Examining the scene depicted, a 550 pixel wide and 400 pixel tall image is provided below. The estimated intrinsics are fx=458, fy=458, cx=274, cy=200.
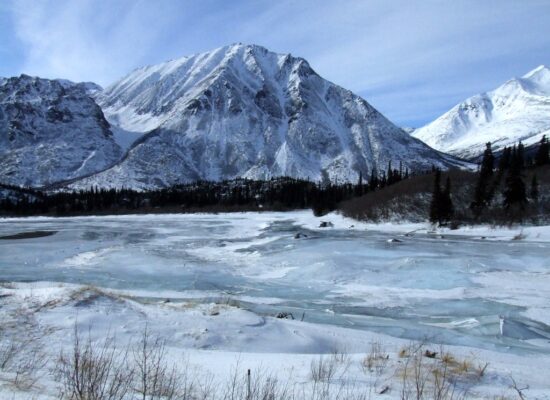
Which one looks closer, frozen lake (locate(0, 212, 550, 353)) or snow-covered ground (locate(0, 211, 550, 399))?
snow-covered ground (locate(0, 211, 550, 399))

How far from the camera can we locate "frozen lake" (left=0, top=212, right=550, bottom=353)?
16.8m

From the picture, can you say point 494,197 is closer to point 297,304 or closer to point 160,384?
point 297,304

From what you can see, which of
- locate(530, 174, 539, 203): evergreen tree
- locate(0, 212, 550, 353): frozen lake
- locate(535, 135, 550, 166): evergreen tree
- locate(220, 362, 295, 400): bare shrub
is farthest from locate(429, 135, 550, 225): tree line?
locate(220, 362, 295, 400): bare shrub

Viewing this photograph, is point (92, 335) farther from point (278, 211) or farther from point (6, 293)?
point (278, 211)

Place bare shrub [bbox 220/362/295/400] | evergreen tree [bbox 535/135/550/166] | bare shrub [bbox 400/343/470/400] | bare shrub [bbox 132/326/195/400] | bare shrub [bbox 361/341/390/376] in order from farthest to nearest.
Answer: evergreen tree [bbox 535/135/550/166] → bare shrub [bbox 361/341/390/376] → bare shrub [bbox 400/343/470/400] → bare shrub [bbox 220/362/295/400] → bare shrub [bbox 132/326/195/400]

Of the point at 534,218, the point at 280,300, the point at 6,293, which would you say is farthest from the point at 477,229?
the point at 6,293

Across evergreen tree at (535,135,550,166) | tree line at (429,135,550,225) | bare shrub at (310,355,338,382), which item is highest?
evergreen tree at (535,135,550,166)

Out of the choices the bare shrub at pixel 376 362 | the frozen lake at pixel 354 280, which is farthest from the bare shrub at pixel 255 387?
the frozen lake at pixel 354 280

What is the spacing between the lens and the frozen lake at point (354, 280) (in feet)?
55.1

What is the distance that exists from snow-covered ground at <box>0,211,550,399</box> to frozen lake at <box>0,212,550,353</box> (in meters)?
0.08

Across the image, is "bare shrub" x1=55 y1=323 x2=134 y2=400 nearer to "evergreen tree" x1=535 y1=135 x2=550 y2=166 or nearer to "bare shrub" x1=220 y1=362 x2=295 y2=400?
"bare shrub" x1=220 y1=362 x2=295 y2=400

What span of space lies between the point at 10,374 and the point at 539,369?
11109mm

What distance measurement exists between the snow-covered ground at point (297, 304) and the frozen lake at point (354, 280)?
0.28 ft

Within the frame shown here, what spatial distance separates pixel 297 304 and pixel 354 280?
6.52 m
